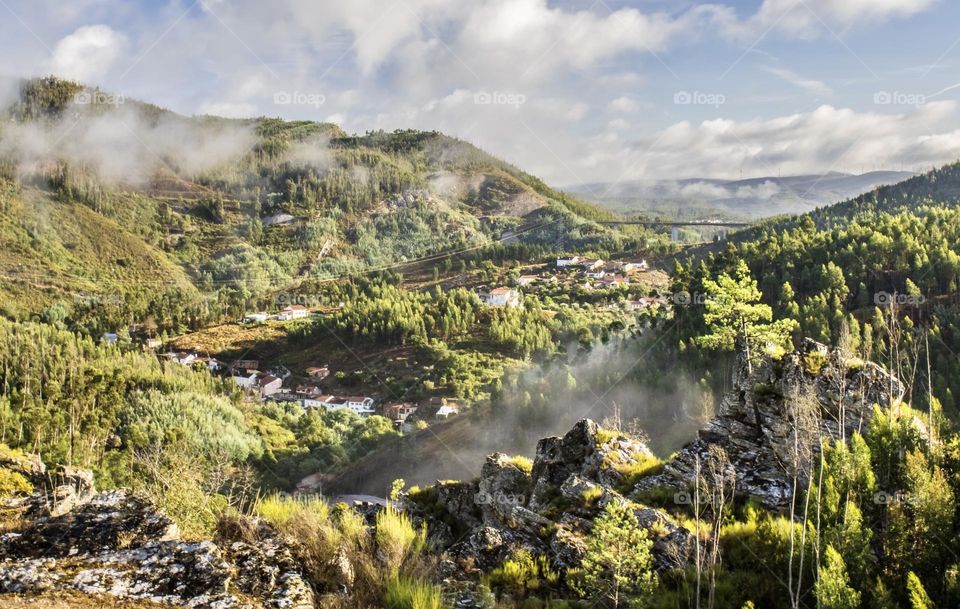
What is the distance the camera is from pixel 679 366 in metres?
49.0

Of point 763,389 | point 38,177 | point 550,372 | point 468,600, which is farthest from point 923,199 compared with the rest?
point 38,177

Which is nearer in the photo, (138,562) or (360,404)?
(138,562)

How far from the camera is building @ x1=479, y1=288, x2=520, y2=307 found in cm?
10151

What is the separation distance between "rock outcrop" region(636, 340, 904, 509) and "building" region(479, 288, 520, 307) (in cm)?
8359

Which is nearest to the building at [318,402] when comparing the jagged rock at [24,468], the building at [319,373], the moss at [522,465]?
the building at [319,373]

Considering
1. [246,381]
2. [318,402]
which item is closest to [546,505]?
[318,402]

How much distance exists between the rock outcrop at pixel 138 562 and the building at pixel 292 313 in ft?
368

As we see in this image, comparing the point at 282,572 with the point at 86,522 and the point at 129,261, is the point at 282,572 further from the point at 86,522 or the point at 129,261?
the point at 129,261

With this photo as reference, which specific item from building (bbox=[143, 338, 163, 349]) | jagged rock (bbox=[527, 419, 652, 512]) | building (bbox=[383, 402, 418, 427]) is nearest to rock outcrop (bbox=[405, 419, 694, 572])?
jagged rock (bbox=[527, 419, 652, 512])

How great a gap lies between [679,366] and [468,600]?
42966 mm

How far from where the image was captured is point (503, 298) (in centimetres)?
10425

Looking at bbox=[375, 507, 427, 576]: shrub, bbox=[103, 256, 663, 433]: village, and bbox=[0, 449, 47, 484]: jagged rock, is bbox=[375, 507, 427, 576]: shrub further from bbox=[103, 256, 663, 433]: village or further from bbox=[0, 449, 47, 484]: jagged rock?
bbox=[103, 256, 663, 433]: village

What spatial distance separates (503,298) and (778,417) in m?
89.5

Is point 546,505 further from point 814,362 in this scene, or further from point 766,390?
point 814,362
